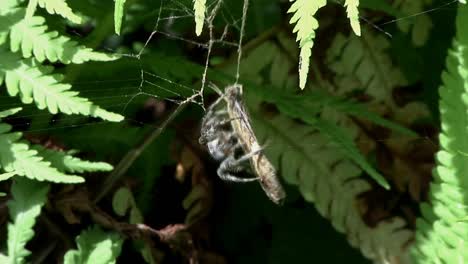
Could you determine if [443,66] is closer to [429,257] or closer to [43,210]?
[429,257]

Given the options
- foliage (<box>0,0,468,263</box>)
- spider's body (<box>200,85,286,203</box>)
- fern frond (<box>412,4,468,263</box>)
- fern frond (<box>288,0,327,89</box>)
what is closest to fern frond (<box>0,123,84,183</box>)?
foliage (<box>0,0,468,263</box>)

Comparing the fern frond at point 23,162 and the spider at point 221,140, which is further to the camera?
the spider at point 221,140

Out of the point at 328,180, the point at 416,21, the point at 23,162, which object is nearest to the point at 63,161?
the point at 23,162

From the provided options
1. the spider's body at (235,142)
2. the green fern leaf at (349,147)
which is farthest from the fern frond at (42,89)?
the green fern leaf at (349,147)

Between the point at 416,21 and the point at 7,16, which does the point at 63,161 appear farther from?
the point at 416,21

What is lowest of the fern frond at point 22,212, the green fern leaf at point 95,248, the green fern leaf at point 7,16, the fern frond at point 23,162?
the green fern leaf at point 95,248

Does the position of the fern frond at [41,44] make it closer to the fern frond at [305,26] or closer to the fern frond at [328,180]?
the fern frond at [305,26]

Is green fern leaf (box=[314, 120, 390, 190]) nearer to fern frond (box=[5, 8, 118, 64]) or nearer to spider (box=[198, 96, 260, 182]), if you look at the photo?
spider (box=[198, 96, 260, 182])
